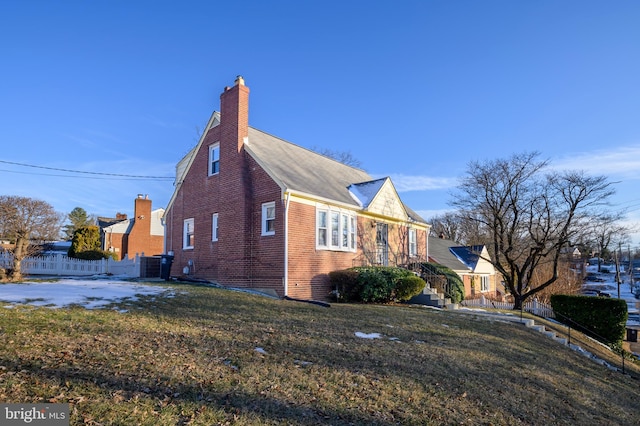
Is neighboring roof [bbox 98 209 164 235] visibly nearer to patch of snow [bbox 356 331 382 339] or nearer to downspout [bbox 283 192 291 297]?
downspout [bbox 283 192 291 297]

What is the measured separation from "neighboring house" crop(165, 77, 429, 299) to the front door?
5cm

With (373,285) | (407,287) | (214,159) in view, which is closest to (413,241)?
(407,287)

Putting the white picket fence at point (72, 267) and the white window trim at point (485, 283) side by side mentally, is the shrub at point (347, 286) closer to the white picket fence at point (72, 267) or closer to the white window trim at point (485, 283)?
the white picket fence at point (72, 267)

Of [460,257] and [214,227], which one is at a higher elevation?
[214,227]

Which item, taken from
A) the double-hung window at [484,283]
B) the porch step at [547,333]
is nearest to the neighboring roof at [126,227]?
the double-hung window at [484,283]

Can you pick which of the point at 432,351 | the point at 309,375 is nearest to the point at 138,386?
the point at 309,375

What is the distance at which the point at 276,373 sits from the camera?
5.64m

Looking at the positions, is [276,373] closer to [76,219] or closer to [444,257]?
[444,257]

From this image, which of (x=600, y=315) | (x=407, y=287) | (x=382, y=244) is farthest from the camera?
(x=382, y=244)

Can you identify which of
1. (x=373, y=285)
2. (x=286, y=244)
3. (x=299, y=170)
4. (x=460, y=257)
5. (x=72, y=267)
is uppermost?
(x=299, y=170)

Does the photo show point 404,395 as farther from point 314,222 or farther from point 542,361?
point 314,222

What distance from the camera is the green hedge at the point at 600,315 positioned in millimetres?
18062

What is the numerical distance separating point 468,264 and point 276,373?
31113 mm

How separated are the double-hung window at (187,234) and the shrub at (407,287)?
9346 mm
